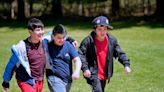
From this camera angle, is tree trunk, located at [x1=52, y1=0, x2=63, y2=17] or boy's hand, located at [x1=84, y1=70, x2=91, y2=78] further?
tree trunk, located at [x1=52, y1=0, x2=63, y2=17]

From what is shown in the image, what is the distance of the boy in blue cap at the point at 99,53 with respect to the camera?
7.25 metres

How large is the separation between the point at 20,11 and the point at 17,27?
5.11 meters

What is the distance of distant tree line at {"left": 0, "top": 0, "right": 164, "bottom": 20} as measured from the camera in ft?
111

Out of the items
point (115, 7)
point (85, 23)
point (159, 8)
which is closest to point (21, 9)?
point (85, 23)

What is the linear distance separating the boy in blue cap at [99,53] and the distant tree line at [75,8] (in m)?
24.9

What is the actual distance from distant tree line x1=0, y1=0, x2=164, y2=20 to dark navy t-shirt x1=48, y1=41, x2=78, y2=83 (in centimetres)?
2574

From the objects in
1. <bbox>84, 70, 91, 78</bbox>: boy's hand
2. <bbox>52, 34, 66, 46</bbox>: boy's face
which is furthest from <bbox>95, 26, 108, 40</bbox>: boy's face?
<bbox>52, 34, 66, 46</bbox>: boy's face

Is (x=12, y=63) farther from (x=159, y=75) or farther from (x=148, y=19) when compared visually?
(x=148, y=19)

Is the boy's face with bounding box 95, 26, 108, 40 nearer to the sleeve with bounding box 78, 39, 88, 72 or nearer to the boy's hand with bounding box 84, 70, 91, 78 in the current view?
the sleeve with bounding box 78, 39, 88, 72

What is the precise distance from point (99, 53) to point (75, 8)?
94.1 ft

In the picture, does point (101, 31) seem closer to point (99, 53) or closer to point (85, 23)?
point (99, 53)

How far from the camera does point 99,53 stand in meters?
7.38

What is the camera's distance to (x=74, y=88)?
1091 cm

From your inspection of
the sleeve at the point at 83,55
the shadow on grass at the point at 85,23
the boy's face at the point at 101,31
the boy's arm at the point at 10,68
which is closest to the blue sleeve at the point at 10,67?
the boy's arm at the point at 10,68
